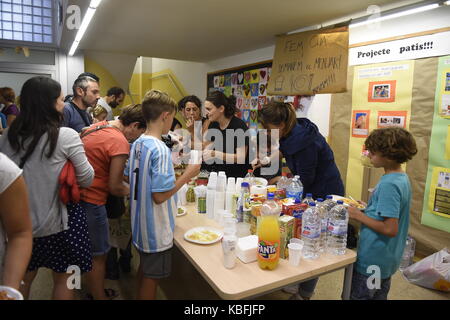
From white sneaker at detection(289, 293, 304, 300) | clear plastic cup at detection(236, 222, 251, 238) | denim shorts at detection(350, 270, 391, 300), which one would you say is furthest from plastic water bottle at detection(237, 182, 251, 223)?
white sneaker at detection(289, 293, 304, 300)

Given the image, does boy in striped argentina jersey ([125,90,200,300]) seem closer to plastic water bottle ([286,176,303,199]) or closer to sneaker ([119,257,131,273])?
plastic water bottle ([286,176,303,199])

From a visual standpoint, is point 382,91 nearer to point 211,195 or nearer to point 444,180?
point 444,180

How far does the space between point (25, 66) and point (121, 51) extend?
1806 mm

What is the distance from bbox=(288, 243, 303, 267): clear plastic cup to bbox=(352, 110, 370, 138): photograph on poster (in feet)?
7.59

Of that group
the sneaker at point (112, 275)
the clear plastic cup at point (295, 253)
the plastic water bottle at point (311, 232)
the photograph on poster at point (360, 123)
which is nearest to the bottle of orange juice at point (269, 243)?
the clear plastic cup at point (295, 253)

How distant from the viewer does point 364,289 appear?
1.56m

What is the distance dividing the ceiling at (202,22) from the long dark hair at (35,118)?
1.77 m

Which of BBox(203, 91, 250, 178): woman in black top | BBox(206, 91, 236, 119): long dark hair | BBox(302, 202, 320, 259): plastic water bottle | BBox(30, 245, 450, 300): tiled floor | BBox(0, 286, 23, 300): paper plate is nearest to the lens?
BBox(0, 286, 23, 300): paper plate

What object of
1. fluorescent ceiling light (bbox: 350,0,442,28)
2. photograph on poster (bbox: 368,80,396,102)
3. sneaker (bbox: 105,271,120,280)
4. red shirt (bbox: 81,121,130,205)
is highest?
fluorescent ceiling light (bbox: 350,0,442,28)

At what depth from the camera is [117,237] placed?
2.45m

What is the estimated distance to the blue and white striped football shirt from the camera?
152 cm

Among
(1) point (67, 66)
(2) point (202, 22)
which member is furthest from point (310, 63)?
(1) point (67, 66)

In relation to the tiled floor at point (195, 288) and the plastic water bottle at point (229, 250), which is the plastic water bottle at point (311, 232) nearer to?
the plastic water bottle at point (229, 250)
